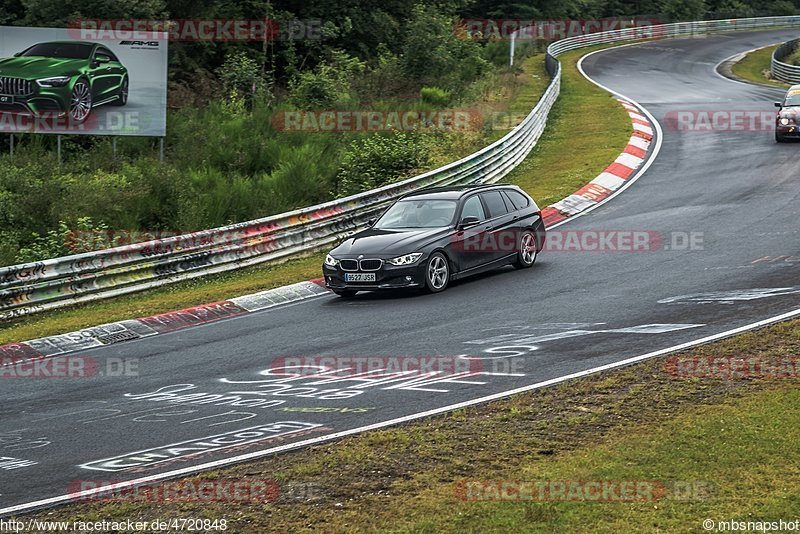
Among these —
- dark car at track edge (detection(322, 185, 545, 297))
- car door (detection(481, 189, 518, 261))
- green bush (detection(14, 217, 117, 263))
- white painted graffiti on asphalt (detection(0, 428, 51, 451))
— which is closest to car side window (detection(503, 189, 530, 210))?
dark car at track edge (detection(322, 185, 545, 297))

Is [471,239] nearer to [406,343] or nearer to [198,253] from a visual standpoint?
[406,343]

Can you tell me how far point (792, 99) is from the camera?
29734 millimetres

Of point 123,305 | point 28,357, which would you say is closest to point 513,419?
point 28,357

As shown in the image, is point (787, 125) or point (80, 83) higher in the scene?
point (80, 83)

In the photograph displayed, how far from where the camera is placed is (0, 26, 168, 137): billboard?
27078 mm

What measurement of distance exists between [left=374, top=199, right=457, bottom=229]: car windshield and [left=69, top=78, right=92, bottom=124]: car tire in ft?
42.1

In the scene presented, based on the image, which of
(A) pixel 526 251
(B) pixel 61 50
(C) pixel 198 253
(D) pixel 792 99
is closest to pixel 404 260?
(A) pixel 526 251

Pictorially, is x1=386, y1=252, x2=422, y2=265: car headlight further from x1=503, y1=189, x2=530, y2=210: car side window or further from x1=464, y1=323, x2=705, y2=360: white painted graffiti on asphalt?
x1=464, y1=323, x2=705, y2=360: white painted graffiti on asphalt

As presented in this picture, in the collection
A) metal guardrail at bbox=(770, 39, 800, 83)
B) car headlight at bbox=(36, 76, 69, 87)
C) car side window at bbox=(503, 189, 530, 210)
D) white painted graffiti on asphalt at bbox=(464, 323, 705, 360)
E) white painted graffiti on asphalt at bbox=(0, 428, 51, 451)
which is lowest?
white painted graffiti on asphalt at bbox=(0, 428, 51, 451)

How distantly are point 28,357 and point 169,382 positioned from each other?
3.19 m

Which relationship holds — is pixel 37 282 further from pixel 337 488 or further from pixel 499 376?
pixel 337 488

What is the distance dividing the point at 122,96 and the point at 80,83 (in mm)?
1093

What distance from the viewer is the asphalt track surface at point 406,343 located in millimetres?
9211

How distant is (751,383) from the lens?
965 centimetres
